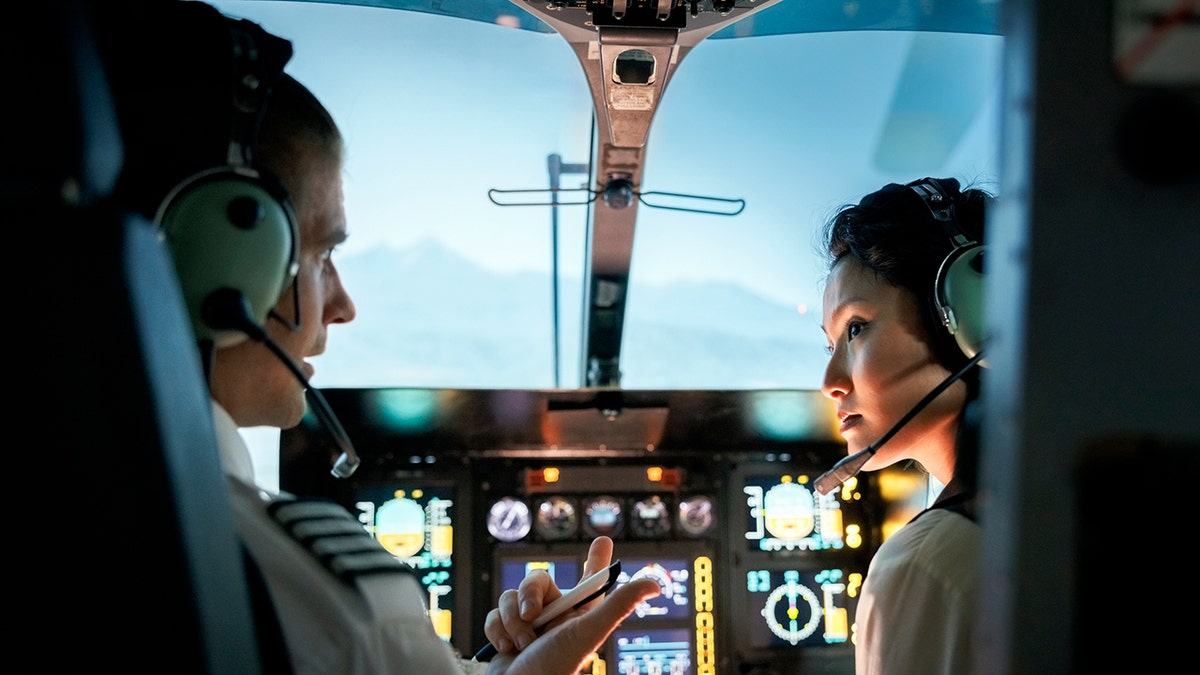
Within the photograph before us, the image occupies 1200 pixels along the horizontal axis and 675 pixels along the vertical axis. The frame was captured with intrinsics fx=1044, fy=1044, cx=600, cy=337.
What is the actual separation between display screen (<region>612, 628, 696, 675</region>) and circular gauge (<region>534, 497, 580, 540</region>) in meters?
0.31

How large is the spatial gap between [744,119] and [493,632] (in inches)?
80.0

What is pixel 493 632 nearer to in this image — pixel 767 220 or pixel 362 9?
pixel 362 9

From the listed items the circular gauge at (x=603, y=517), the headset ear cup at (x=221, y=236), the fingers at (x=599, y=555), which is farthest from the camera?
the circular gauge at (x=603, y=517)

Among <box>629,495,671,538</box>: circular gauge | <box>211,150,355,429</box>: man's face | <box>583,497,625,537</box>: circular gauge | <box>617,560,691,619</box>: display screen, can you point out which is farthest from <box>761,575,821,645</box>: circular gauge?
<box>211,150,355,429</box>: man's face

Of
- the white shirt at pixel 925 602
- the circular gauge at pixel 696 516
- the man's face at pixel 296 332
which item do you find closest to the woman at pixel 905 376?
the white shirt at pixel 925 602

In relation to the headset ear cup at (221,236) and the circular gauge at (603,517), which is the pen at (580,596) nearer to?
the headset ear cup at (221,236)

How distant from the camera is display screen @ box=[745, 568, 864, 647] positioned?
2.91 m

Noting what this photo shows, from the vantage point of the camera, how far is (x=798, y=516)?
298 cm

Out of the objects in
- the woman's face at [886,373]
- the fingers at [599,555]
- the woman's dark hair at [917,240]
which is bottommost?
the fingers at [599,555]

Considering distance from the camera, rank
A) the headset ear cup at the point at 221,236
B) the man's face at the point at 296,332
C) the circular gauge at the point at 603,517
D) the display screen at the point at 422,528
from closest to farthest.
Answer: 1. the headset ear cup at the point at 221,236
2. the man's face at the point at 296,332
3. the display screen at the point at 422,528
4. the circular gauge at the point at 603,517

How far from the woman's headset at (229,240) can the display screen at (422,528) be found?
73.5 inches

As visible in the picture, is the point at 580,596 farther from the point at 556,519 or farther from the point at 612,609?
the point at 556,519

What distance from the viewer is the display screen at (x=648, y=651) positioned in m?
2.83

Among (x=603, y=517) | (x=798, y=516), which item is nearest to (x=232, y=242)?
(x=603, y=517)
